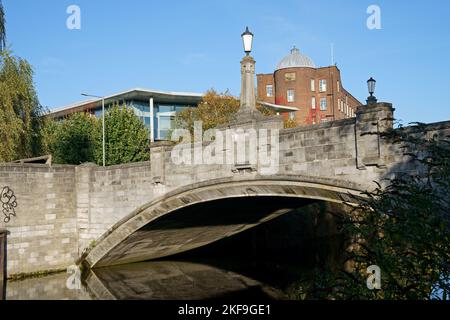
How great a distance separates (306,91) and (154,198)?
46.9 meters

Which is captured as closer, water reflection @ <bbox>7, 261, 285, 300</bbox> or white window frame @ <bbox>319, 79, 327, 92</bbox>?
water reflection @ <bbox>7, 261, 285, 300</bbox>

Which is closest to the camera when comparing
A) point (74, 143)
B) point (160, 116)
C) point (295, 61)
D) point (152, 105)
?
point (74, 143)

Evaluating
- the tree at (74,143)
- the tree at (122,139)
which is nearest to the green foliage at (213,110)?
the tree at (122,139)

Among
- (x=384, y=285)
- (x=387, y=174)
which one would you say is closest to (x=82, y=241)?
(x=387, y=174)

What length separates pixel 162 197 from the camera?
65.9ft

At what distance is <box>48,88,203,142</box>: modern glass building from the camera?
172ft

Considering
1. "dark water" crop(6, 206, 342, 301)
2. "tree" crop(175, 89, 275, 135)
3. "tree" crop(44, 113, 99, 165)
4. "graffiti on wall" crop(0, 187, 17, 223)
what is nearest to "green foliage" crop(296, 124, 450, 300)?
"dark water" crop(6, 206, 342, 301)

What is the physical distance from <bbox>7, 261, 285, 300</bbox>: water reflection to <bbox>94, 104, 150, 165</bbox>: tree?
13.1 meters

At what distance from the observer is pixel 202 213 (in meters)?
22.5

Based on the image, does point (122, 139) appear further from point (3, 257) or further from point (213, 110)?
point (3, 257)

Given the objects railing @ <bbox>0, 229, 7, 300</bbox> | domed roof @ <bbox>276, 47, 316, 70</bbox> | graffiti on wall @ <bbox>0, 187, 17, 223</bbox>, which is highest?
domed roof @ <bbox>276, 47, 316, 70</bbox>

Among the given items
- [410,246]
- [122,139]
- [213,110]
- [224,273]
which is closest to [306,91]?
[213,110]

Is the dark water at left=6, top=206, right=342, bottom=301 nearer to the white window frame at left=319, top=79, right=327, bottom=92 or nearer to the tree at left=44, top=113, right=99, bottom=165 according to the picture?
the tree at left=44, top=113, right=99, bottom=165

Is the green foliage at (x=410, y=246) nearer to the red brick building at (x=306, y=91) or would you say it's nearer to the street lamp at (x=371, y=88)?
the street lamp at (x=371, y=88)
